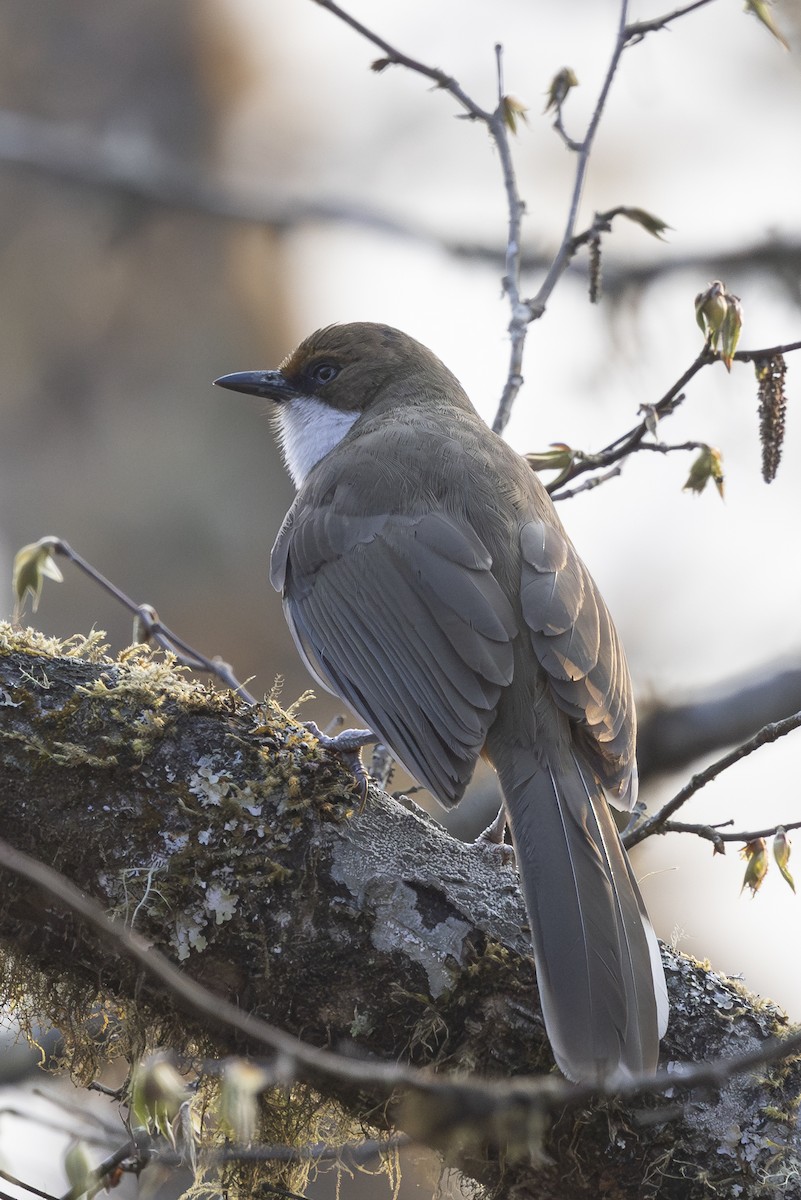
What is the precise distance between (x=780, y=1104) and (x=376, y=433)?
7.10 ft

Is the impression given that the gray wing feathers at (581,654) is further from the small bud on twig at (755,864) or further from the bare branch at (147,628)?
the bare branch at (147,628)

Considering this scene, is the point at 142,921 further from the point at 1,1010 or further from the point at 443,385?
the point at 443,385

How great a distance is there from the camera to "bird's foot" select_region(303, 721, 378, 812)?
2449 mm

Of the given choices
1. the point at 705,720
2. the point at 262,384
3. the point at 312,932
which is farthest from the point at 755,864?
the point at 262,384

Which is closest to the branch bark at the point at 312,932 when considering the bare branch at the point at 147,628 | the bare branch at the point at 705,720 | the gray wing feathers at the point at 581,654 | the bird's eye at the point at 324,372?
the gray wing feathers at the point at 581,654

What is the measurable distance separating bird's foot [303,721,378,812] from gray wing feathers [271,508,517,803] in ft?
0.46

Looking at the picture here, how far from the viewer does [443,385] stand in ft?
13.9

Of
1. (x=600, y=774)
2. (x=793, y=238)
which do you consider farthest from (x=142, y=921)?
(x=793, y=238)

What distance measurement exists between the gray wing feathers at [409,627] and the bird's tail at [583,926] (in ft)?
0.55

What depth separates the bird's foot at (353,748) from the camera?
8.04 ft

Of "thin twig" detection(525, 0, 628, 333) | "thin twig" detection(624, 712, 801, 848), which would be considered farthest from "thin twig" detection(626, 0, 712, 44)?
"thin twig" detection(624, 712, 801, 848)

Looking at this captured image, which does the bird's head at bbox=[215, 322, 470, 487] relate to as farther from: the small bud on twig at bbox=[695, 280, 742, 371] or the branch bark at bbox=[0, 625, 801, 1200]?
the branch bark at bbox=[0, 625, 801, 1200]

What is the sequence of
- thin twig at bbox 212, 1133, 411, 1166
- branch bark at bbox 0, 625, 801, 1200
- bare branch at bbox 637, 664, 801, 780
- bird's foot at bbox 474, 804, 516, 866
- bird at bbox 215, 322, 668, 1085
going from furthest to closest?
bare branch at bbox 637, 664, 801, 780 → bird's foot at bbox 474, 804, 516, 866 → bird at bbox 215, 322, 668, 1085 → branch bark at bbox 0, 625, 801, 1200 → thin twig at bbox 212, 1133, 411, 1166

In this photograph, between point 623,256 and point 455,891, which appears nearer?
point 455,891
